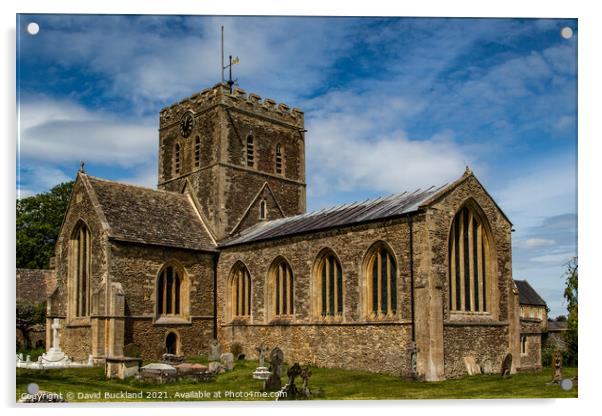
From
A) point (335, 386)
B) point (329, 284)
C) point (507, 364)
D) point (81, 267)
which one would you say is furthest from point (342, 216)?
point (81, 267)

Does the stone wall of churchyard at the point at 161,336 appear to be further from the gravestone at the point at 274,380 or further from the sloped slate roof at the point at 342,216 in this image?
the gravestone at the point at 274,380

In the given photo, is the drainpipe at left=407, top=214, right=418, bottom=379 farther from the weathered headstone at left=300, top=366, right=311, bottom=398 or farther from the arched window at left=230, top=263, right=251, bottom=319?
the arched window at left=230, top=263, right=251, bottom=319

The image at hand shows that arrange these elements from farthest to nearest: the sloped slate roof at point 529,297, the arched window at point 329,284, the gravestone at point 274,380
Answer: the sloped slate roof at point 529,297 → the arched window at point 329,284 → the gravestone at point 274,380

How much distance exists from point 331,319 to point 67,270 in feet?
37.8

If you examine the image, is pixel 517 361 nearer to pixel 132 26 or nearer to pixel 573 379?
pixel 573 379

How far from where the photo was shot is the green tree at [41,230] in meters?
31.6

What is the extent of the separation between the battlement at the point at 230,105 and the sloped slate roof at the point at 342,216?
19.5 ft

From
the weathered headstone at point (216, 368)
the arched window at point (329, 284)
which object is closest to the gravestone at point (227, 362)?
the weathered headstone at point (216, 368)

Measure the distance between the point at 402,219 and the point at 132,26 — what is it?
406 inches

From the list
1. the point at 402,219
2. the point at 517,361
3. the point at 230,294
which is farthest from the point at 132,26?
the point at 517,361

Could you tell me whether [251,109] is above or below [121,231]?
above

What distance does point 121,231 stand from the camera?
26609mm

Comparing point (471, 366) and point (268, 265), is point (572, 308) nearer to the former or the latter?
point (471, 366)

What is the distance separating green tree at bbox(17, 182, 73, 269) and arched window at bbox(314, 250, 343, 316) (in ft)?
43.0
